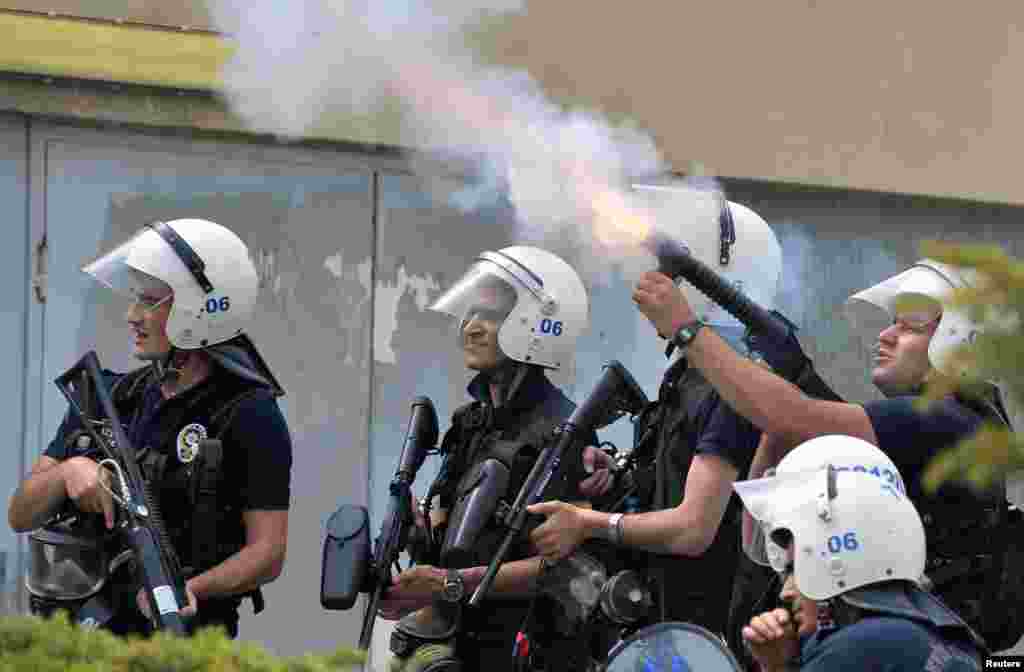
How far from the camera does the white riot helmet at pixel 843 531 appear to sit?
4836mm

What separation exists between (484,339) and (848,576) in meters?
2.26

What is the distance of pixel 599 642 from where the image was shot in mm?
6496

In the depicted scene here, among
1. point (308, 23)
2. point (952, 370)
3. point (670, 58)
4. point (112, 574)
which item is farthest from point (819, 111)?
point (952, 370)

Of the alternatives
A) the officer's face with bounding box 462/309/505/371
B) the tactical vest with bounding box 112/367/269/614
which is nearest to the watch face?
the tactical vest with bounding box 112/367/269/614

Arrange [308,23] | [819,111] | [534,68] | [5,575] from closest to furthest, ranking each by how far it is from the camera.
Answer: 1. [308,23]
2. [5,575]
3. [534,68]
4. [819,111]

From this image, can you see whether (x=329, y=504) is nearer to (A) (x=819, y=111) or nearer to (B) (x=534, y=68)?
(B) (x=534, y=68)

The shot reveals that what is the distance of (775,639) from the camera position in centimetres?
498

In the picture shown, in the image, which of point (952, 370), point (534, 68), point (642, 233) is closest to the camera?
point (952, 370)

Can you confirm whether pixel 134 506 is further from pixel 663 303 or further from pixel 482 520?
pixel 663 303

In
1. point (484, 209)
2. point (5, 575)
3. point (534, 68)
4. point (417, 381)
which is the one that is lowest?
point (5, 575)

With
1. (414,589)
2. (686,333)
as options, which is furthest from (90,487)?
(686,333)

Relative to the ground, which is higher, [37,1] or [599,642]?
[37,1]

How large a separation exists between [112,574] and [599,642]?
1440 millimetres

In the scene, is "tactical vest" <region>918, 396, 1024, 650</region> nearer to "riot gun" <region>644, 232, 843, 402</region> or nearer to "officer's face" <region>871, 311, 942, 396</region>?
"officer's face" <region>871, 311, 942, 396</region>
